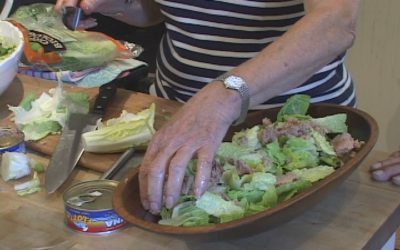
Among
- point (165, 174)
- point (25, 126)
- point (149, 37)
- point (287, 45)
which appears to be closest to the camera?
point (165, 174)

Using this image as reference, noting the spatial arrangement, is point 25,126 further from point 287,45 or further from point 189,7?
point 287,45

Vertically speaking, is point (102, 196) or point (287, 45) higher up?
point (287, 45)

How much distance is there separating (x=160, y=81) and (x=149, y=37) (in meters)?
0.64

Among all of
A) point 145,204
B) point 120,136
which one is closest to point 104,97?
point 120,136

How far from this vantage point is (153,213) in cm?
94

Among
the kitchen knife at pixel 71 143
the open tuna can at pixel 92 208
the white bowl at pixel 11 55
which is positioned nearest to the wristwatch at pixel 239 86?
the open tuna can at pixel 92 208

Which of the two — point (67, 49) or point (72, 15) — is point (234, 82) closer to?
point (72, 15)

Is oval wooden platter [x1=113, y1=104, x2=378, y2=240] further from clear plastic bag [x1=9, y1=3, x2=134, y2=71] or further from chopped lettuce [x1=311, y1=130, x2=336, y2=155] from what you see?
clear plastic bag [x1=9, y1=3, x2=134, y2=71]

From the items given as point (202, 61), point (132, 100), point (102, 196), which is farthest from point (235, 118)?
point (132, 100)

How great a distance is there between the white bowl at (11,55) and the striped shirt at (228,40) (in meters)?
0.35

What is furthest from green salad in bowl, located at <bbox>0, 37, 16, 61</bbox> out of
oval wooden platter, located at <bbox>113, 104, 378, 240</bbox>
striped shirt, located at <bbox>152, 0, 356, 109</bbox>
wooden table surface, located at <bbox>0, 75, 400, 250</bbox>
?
oval wooden platter, located at <bbox>113, 104, 378, 240</bbox>

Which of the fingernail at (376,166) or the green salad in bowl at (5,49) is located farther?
the green salad in bowl at (5,49)

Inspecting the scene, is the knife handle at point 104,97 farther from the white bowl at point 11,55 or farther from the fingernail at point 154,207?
the fingernail at point 154,207

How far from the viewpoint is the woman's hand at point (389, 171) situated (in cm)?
107
